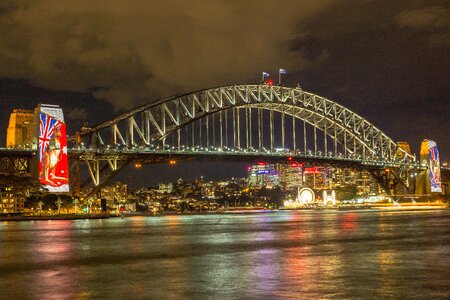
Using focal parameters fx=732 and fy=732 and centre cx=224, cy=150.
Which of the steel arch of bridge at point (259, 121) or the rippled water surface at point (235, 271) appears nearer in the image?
the rippled water surface at point (235, 271)

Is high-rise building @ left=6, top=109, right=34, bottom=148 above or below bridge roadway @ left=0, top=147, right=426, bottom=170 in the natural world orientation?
above

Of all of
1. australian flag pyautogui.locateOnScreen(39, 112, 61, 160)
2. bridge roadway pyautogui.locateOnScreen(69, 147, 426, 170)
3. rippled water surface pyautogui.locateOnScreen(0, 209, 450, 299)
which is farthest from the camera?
bridge roadway pyautogui.locateOnScreen(69, 147, 426, 170)

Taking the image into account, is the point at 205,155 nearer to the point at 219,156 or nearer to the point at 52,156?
the point at 219,156

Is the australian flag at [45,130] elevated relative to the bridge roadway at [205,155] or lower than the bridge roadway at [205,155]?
elevated

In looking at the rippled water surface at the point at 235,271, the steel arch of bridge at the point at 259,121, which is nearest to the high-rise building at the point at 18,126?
the steel arch of bridge at the point at 259,121

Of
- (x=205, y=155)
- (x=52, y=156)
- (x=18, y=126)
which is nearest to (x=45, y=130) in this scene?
(x=52, y=156)

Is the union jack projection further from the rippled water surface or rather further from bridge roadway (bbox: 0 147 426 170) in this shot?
the rippled water surface

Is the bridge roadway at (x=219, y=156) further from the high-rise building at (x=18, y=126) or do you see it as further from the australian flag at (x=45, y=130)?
the high-rise building at (x=18, y=126)

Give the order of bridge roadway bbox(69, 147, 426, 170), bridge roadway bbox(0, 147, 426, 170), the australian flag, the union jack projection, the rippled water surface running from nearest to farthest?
1. the rippled water surface
2. the union jack projection
3. the australian flag
4. bridge roadway bbox(0, 147, 426, 170)
5. bridge roadway bbox(69, 147, 426, 170)

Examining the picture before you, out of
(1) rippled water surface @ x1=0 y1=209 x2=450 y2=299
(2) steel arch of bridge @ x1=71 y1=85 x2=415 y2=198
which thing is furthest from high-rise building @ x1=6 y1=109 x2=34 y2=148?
(1) rippled water surface @ x1=0 y1=209 x2=450 y2=299
